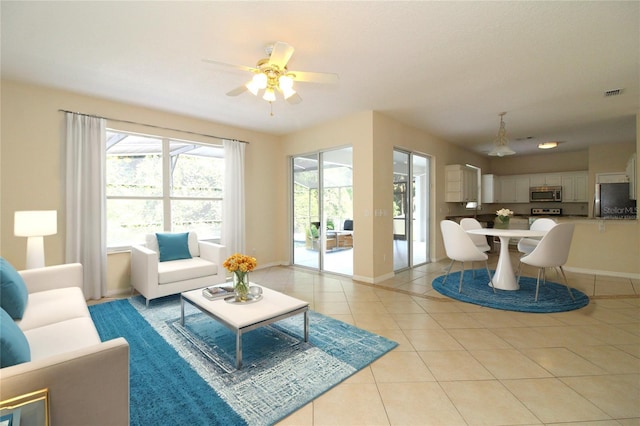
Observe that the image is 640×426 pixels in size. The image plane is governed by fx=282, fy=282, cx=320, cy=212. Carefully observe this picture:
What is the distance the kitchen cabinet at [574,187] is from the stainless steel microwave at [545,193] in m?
0.16

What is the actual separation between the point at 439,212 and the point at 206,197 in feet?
15.2

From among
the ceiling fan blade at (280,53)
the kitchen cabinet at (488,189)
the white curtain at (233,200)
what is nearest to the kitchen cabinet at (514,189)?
the kitchen cabinet at (488,189)

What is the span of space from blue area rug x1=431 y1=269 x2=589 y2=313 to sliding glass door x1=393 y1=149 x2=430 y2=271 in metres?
0.90

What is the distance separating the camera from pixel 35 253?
2.83 m

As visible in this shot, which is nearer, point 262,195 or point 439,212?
point 262,195

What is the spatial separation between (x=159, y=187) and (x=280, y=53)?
317 centimetres

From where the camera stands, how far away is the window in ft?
13.1

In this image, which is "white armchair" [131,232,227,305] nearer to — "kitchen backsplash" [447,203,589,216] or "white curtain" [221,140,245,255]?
"white curtain" [221,140,245,255]

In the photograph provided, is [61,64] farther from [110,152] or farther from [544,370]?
[544,370]

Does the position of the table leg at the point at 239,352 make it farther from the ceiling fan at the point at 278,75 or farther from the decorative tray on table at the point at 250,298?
the ceiling fan at the point at 278,75

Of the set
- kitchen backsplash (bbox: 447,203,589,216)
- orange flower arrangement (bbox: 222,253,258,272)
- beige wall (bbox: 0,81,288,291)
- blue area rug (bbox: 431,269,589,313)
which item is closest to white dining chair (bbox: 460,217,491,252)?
blue area rug (bbox: 431,269,589,313)

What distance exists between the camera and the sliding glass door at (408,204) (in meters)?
5.00

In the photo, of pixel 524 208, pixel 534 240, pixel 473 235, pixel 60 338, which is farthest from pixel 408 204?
pixel 524 208

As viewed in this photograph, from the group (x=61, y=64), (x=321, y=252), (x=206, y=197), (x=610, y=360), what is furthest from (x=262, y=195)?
(x=610, y=360)
